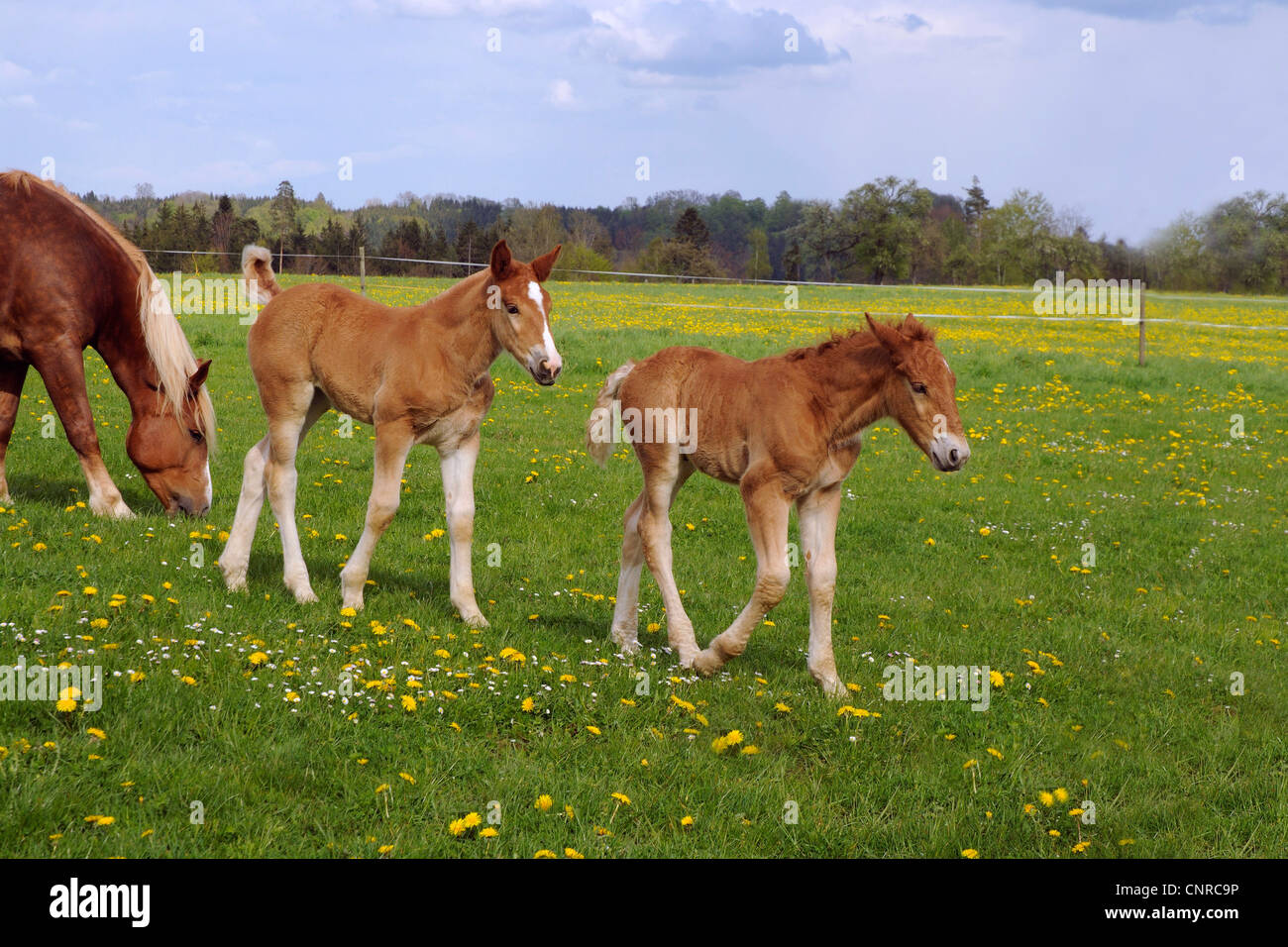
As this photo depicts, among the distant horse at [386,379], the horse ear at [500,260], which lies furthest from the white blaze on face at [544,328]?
the horse ear at [500,260]

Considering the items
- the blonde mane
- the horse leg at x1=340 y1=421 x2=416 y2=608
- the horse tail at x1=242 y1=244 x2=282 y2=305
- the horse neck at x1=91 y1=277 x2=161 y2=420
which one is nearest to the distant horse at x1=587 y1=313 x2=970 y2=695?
the horse leg at x1=340 y1=421 x2=416 y2=608

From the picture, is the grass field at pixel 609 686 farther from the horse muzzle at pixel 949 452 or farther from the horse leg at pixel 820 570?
the horse muzzle at pixel 949 452

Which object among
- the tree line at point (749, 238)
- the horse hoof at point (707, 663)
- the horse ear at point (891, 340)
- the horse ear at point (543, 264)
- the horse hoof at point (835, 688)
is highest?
the tree line at point (749, 238)

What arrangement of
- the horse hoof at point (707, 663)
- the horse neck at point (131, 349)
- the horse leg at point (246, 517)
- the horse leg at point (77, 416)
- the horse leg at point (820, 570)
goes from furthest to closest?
the horse neck at point (131, 349) → the horse leg at point (77, 416) → the horse leg at point (246, 517) → the horse leg at point (820, 570) → the horse hoof at point (707, 663)

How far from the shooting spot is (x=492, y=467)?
12.9 m

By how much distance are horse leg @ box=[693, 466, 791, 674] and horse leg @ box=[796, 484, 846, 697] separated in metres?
0.32

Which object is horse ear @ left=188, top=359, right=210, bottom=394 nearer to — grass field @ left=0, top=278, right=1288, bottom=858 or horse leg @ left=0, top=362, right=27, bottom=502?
grass field @ left=0, top=278, right=1288, bottom=858

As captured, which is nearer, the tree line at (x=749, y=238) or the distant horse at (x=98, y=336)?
the distant horse at (x=98, y=336)

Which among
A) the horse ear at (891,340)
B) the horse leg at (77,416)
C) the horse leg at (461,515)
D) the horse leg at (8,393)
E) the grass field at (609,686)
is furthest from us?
the horse leg at (8,393)

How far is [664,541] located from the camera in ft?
22.4

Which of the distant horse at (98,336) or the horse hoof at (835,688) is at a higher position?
the distant horse at (98,336)

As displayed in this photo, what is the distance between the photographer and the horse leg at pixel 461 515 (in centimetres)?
709

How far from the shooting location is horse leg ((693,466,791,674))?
6.40 meters

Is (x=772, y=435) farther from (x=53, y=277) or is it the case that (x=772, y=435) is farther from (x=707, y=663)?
(x=53, y=277)
